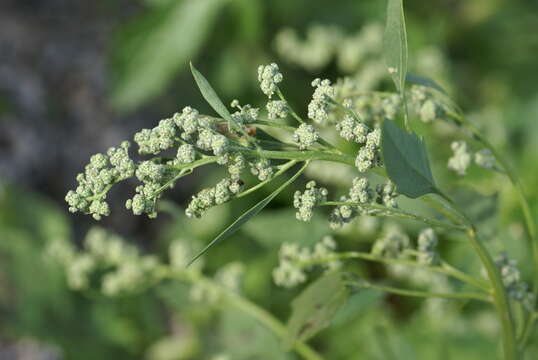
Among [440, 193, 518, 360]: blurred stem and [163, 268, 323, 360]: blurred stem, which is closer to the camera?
[440, 193, 518, 360]: blurred stem

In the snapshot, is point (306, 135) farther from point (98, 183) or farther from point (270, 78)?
point (98, 183)

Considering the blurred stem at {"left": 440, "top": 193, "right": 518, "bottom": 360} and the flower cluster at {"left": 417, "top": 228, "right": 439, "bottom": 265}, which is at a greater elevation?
the flower cluster at {"left": 417, "top": 228, "right": 439, "bottom": 265}

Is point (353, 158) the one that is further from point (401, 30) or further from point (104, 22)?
point (104, 22)

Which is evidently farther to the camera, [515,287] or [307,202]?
[515,287]

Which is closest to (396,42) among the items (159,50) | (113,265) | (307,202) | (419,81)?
(419,81)

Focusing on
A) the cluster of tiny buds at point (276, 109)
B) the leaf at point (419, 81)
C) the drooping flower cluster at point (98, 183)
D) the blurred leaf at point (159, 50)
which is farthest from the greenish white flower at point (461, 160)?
the blurred leaf at point (159, 50)

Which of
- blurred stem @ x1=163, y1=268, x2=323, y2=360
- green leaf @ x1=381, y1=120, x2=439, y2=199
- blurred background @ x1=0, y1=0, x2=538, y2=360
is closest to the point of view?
green leaf @ x1=381, y1=120, x2=439, y2=199

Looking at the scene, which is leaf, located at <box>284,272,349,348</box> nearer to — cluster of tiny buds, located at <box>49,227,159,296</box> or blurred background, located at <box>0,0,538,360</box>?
blurred background, located at <box>0,0,538,360</box>

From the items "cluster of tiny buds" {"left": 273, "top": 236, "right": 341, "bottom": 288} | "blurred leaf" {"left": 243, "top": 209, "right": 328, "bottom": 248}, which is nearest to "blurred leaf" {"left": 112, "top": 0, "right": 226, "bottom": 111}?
"blurred leaf" {"left": 243, "top": 209, "right": 328, "bottom": 248}
